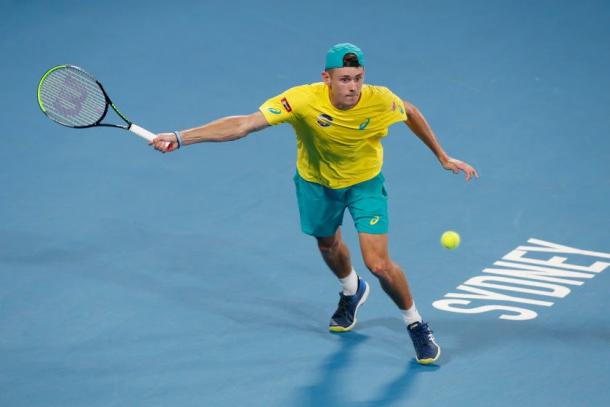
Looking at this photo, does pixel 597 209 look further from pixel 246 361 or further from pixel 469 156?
pixel 246 361

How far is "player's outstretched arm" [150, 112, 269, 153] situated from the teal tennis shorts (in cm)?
93

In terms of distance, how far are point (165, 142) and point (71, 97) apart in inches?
62.4

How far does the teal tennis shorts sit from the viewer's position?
876cm

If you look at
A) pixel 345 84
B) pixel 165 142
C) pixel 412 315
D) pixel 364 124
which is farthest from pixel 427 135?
pixel 165 142

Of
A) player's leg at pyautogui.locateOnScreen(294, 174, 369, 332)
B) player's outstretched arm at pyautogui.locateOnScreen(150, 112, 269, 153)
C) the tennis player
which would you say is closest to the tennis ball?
player's leg at pyautogui.locateOnScreen(294, 174, 369, 332)

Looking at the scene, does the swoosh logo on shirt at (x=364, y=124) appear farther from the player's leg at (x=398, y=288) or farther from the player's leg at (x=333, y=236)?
the player's leg at (x=398, y=288)

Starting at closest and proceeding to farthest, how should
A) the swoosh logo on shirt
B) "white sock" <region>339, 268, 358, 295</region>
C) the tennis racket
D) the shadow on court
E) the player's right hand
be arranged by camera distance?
1. the player's right hand
2. the shadow on court
3. the swoosh logo on shirt
4. the tennis racket
5. "white sock" <region>339, 268, 358, 295</region>

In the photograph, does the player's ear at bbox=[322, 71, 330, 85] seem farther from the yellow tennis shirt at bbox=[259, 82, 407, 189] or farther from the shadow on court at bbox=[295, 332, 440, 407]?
the shadow on court at bbox=[295, 332, 440, 407]

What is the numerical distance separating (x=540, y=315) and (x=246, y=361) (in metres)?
2.31

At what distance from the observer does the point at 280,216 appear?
440 inches

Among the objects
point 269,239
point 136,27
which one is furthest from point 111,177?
point 136,27

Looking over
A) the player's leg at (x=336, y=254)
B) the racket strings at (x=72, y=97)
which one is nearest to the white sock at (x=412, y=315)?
the player's leg at (x=336, y=254)

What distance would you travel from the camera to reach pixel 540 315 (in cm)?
938

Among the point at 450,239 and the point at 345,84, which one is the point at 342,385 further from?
the point at 345,84
